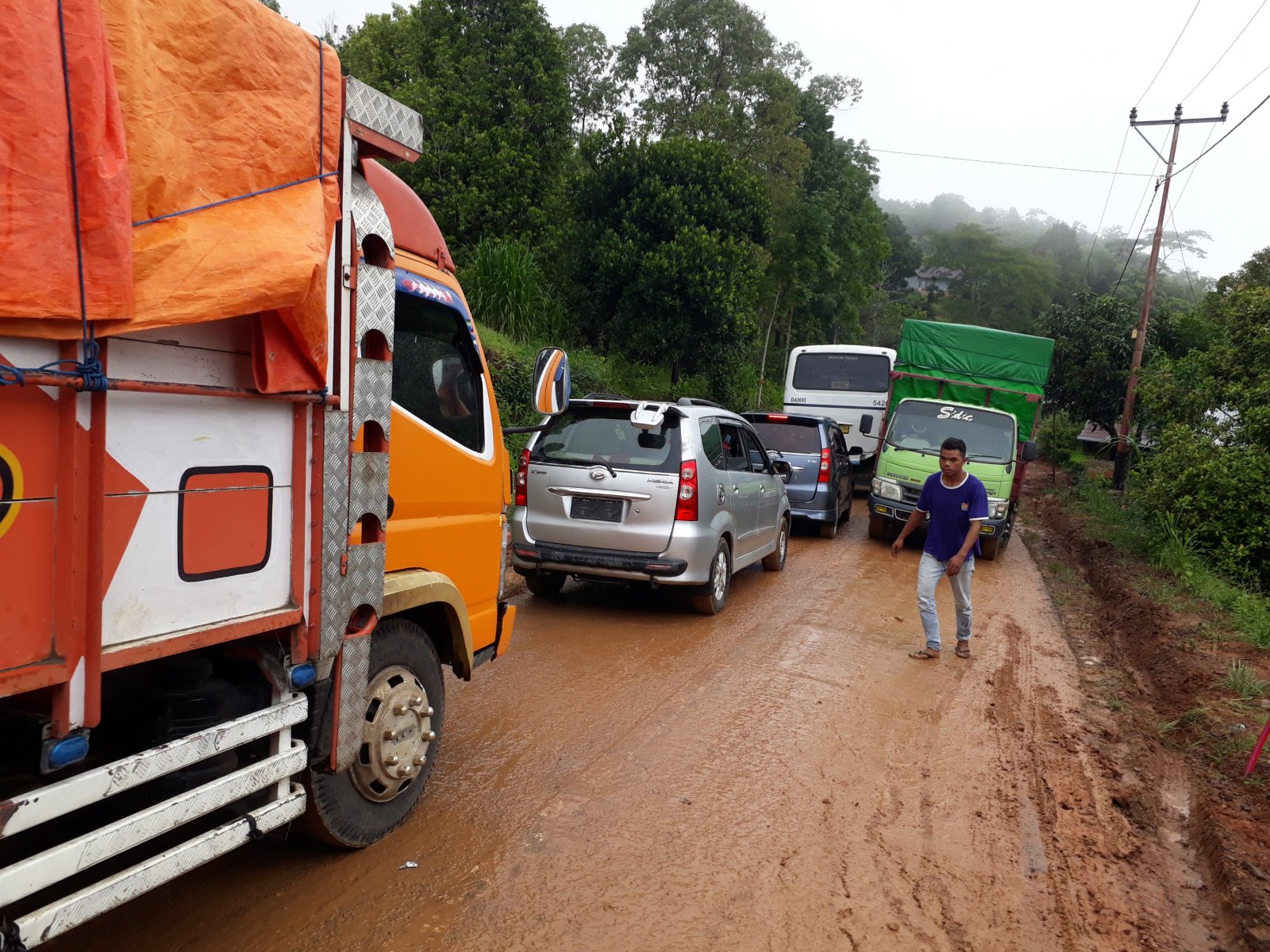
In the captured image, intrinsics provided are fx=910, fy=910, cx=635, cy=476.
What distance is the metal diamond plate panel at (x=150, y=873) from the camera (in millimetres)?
2148

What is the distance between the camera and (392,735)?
11.8ft

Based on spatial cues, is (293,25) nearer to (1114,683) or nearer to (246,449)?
(246,449)

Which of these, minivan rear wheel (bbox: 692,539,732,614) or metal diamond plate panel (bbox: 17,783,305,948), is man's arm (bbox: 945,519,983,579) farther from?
metal diamond plate panel (bbox: 17,783,305,948)

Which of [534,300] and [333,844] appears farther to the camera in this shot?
[534,300]

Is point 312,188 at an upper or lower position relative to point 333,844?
upper

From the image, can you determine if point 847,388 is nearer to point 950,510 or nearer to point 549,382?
point 950,510

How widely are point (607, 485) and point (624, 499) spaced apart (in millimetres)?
178

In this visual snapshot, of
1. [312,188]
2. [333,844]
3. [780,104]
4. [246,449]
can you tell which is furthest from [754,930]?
[780,104]

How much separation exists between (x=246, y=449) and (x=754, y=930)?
2434 millimetres

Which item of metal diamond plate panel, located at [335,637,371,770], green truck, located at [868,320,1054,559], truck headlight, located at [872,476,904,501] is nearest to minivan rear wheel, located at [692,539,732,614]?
green truck, located at [868,320,1054,559]

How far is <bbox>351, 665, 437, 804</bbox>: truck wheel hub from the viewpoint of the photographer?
3529 millimetres

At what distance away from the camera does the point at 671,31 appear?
25.3 meters

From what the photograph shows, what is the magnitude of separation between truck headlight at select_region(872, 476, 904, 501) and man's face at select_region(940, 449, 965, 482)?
5283mm

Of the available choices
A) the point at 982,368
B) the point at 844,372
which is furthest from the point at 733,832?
the point at 844,372
